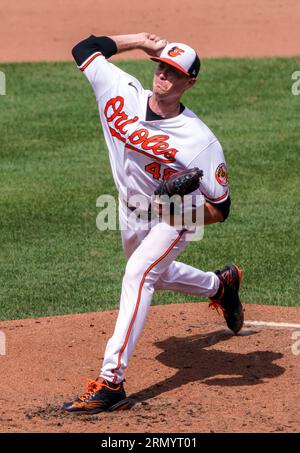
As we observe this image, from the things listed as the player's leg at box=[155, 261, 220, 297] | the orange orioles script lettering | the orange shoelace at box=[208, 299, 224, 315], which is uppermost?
the orange orioles script lettering

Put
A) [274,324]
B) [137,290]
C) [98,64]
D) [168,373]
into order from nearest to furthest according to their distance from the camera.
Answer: [137,290] → [98,64] → [168,373] → [274,324]

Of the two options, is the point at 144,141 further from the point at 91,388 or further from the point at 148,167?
the point at 91,388

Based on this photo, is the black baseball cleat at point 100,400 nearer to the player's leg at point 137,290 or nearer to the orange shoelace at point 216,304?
the player's leg at point 137,290

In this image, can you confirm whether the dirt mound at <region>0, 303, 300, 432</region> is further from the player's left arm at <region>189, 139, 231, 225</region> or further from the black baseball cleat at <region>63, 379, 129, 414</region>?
the player's left arm at <region>189, 139, 231, 225</region>

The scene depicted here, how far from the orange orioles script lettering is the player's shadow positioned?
4.34 ft

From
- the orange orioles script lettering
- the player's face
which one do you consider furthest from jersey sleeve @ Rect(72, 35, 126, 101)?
the player's face

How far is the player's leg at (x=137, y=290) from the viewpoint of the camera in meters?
5.92

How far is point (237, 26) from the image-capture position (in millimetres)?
18719

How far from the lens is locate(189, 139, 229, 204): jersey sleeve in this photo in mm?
6031

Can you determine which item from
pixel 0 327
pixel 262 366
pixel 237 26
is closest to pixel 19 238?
pixel 0 327

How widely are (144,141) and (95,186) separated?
5208 mm

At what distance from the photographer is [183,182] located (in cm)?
586

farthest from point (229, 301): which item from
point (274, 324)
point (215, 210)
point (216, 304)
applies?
point (215, 210)

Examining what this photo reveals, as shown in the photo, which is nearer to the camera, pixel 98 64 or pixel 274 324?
pixel 98 64
